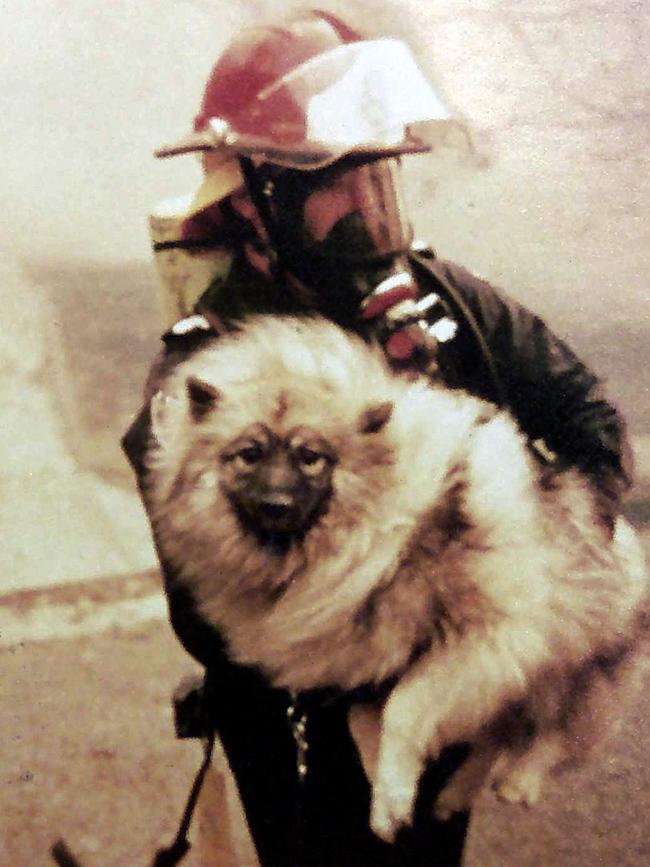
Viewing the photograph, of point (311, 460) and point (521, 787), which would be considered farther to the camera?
point (521, 787)

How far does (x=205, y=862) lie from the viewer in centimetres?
114

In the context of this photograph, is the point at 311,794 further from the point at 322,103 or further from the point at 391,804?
the point at 322,103

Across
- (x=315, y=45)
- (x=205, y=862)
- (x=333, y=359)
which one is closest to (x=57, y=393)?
(x=333, y=359)

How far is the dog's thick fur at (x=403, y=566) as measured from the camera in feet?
2.80

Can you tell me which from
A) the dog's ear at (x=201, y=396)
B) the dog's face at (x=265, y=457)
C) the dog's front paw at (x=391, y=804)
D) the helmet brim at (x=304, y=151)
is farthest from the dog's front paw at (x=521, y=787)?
the helmet brim at (x=304, y=151)

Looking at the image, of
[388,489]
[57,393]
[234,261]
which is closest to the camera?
[388,489]

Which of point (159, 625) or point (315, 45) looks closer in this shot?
point (315, 45)

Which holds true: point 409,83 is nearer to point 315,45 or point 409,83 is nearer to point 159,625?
point 315,45

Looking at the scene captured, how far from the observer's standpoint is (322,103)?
0.88 m

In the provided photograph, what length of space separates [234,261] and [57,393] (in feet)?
1.02

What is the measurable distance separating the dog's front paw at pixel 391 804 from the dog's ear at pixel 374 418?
352mm

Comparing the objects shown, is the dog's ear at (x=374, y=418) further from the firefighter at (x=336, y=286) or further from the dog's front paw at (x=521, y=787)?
the dog's front paw at (x=521, y=787)

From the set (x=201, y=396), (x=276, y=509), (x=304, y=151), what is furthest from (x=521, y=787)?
(x=304, y=151)

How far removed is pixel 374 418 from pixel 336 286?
0.57 ft
